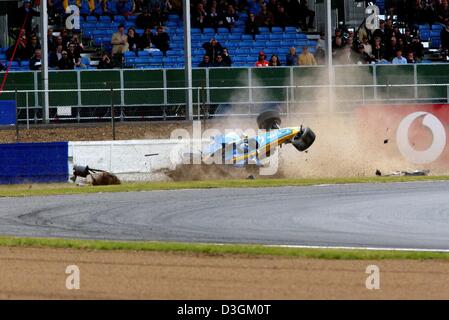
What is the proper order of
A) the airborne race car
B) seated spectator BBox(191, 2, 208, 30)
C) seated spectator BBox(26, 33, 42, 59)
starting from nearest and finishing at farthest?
the airborne race car, seated spectator BBox(26, 33, 42, 59), seated spectator BBox(191, 2, 208, 30)

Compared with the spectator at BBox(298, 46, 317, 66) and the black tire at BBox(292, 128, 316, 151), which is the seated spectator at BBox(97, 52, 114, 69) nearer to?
the spectator at BBox(298, 46, 317, 66)

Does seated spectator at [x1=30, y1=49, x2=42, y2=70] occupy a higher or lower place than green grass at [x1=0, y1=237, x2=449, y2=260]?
higher

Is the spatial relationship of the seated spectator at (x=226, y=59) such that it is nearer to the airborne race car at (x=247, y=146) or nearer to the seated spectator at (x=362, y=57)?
the seated spectator at (x=362, y=57)

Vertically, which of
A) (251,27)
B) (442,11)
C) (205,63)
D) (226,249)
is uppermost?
(442,11)

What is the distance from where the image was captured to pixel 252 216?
16.5 m

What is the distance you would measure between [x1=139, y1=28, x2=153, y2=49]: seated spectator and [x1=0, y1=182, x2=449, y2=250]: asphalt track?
11.1m

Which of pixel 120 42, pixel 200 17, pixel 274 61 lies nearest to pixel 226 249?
pixel 274 61

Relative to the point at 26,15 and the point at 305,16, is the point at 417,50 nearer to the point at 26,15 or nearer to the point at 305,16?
the point at 305,16

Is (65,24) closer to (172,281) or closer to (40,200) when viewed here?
(40,200)

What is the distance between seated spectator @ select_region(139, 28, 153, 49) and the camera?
103 feet

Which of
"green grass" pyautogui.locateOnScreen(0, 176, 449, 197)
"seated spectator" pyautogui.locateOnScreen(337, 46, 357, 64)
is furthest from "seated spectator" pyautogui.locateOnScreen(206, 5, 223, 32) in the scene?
"green grass" pyautogui.locateOnScreen(0, 176, 449, 197)

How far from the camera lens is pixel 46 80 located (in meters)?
27.8

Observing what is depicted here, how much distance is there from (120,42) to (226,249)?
18655 mm
